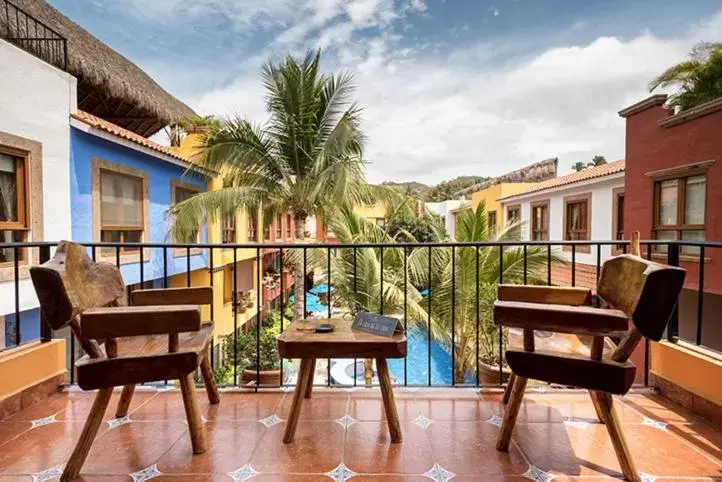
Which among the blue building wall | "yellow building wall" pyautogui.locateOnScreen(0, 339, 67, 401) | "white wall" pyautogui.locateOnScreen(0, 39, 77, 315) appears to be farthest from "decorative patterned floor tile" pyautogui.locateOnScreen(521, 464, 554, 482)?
"white wall" pyautogui.locateOnScreen(0, 39, 77, 315)

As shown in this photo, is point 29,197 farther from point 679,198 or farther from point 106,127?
point 679,198

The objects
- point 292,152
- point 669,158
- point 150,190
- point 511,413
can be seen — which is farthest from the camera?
point 150,190

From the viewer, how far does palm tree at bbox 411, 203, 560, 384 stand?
4.42 m

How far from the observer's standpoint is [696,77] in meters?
8.20

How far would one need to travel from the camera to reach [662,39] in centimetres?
823

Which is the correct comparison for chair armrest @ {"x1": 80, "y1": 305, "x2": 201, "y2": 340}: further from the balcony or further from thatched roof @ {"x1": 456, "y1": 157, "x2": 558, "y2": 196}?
thatched roof @ {"x1": 456, "y1": 157, "x2": 558, "y2": 196}

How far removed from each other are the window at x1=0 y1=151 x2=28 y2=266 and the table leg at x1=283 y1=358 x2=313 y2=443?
5472 millimetres

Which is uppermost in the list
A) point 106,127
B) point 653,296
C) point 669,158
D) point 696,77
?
point 696,77

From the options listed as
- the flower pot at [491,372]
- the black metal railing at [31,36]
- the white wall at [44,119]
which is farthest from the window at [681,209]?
the black metal railing at [31,36]

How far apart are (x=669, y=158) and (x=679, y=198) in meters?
0.78

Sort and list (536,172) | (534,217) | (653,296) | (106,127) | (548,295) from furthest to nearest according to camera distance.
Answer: (536,172), (534,217), (106,127), (548,295), (653,296)

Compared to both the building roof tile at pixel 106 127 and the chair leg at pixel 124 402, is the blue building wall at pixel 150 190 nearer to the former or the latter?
the building roof tile at pixel 106 127

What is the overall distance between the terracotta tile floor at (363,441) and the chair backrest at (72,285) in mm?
603

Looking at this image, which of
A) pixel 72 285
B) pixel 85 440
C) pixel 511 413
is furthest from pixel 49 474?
pixel 511 413
